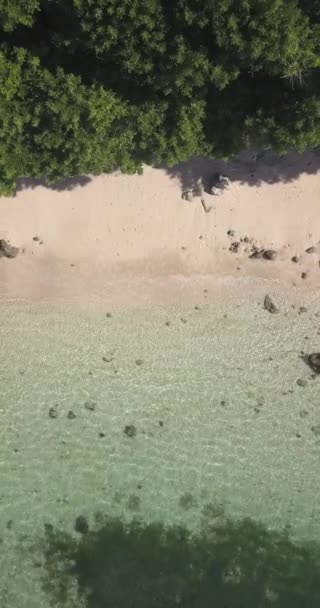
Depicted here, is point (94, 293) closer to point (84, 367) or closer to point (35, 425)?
point (84, 367)

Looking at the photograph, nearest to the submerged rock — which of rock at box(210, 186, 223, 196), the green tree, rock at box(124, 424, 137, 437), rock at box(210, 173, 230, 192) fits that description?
rock at box(124, 424, 137, 437)

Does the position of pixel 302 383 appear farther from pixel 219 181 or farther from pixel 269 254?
pixel 219 181

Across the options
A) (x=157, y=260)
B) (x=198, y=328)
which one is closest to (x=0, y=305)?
(x=157, y=260)

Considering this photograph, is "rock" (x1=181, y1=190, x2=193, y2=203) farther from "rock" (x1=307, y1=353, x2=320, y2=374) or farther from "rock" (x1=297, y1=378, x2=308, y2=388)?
"rock" (x1=297, y1=378, x2=308, y2=388)

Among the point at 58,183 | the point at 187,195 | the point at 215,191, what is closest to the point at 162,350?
the point at 187,195

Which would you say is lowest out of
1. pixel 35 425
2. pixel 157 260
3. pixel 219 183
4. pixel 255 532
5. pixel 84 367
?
pixel 255 532

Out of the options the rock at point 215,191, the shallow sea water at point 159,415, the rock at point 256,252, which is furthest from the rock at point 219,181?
the shallow sea water at point 159,415

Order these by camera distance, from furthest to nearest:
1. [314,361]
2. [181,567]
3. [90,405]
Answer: [314,361] < [90,405] < [181,567]
